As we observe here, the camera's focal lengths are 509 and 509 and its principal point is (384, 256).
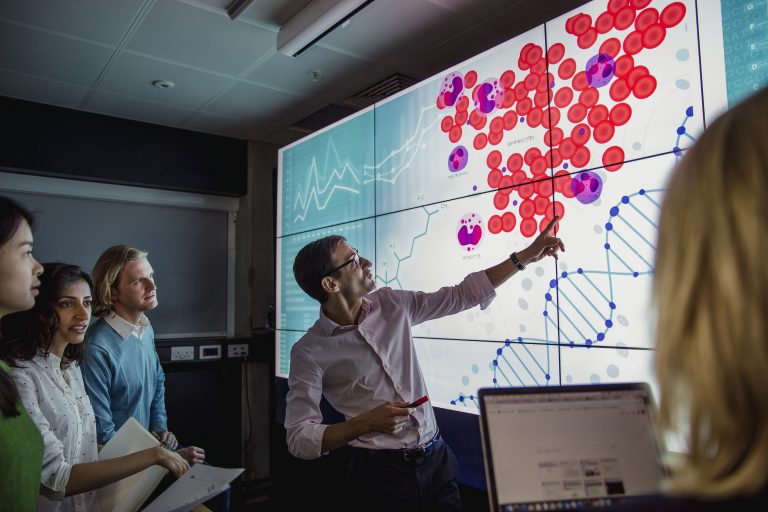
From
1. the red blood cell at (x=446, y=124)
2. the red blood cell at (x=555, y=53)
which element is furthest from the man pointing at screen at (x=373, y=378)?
the red blood cell at (x=446, y=124)

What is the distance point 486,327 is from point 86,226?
3.03 meters

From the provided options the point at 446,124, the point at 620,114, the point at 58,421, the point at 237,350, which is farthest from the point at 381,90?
the point at 58,421

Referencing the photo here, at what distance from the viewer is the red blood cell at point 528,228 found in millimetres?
2010

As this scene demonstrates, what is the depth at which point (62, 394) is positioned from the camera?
1612mm

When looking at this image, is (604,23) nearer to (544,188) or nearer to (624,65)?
(624,65)

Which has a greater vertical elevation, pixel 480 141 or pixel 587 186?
pixel 480 141

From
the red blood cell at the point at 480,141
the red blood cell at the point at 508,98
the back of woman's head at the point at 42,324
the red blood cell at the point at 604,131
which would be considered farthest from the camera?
the red blood cell at the point at 480,141

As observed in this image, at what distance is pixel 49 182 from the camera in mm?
3514

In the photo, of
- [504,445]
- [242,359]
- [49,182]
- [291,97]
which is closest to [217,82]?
[291,97]

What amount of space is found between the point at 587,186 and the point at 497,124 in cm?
53

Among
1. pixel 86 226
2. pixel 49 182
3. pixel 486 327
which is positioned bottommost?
pixel 486 327

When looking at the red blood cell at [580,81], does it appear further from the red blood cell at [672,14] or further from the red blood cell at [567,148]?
the red blood cell at [672,14]

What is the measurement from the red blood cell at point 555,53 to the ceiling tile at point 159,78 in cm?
195

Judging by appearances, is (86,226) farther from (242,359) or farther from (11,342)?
(11,342)
